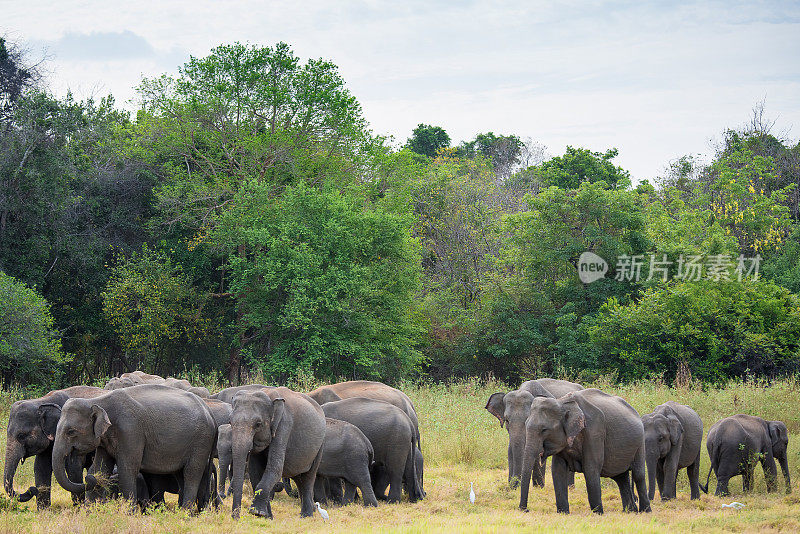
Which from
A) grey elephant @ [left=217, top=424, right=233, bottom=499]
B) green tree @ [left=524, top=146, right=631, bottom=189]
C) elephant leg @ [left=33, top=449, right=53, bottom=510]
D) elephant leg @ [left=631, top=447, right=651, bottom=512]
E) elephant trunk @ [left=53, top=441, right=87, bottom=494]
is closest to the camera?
elephant trunk @ [left=53, top=441, right=87, bottom=494]

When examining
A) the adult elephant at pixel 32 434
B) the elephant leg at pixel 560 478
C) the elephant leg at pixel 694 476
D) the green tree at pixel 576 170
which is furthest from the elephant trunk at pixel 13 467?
the green tree at pixel 576 170

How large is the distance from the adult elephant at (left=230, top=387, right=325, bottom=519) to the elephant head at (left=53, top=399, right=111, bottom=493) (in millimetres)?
1543

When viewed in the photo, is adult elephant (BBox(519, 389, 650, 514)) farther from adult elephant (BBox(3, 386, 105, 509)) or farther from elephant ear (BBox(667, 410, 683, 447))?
adult elephant (BBox(3, 386, 105, 509))

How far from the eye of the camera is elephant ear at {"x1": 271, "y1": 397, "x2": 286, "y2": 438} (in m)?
10.2

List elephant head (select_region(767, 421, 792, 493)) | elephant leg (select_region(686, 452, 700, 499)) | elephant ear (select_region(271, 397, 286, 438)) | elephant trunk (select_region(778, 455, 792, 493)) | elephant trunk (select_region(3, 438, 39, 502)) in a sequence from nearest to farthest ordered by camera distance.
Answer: elephant trunk (select_region(3, 438, 39, 502)) < elephant ear (select_region(271, 397, 286, 438)) < elephant leg (select_region(686, 452, 700, 499)) < elephant trunk (select_region(778, 455, 792, 493)) < elephant head (select_region(767, 421, 792, 493))

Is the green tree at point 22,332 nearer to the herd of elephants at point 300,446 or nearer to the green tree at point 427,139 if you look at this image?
the herd of elephants at point 300,446

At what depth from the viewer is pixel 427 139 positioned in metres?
60.9

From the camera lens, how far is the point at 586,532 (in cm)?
929

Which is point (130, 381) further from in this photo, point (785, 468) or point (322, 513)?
point (785, 468)

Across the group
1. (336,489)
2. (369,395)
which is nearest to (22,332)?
(369,395)

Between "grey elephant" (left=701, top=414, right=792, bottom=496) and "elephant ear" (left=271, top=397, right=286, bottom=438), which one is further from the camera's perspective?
"grey elephant" (left=701, top=414, right=792, bottom=496)

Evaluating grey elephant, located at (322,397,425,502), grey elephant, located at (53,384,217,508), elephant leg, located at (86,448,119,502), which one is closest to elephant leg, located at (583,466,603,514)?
grey elephant, located at (322,397,425,502)

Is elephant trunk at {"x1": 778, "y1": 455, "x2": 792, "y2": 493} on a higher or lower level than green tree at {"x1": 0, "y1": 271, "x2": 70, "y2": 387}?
lower

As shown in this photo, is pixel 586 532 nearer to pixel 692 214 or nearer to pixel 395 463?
pixel 395 463
